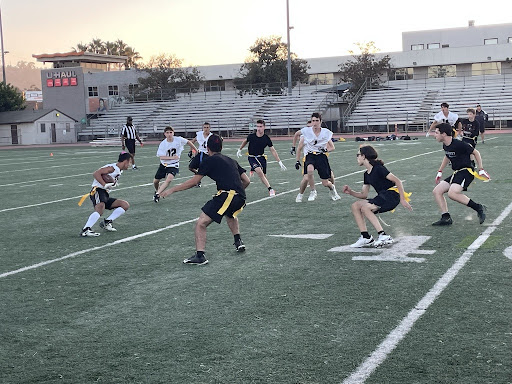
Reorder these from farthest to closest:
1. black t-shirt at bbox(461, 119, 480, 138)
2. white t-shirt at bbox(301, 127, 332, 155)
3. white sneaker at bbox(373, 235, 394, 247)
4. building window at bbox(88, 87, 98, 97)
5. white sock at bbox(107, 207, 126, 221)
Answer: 1. building window at bbox(88, 87, 98, 97)
2. black t-shirt at bbox(461, 119, 480, 138)
3. white t-shirt at bbox(301, 127, 332, 155)
4. white sock at bbox(107, 207, 126, 221)
5. white sneaker at bbox(373, 235, 394, 247)

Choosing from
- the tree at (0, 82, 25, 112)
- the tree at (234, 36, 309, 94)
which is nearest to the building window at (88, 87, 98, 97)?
the tree at (0, 82, 25, 112)

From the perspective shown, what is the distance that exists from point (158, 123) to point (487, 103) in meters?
27.1

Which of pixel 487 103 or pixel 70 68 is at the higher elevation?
pixel 70 68

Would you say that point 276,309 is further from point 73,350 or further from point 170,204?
point 170,204

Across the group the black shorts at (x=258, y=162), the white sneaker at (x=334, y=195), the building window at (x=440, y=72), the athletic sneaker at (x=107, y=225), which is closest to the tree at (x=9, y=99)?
the building window at (x=440, y=72)

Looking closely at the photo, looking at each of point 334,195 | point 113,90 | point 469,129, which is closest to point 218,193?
point 334,195

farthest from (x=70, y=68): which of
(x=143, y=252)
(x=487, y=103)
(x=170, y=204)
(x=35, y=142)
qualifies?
(x=143, y=252)

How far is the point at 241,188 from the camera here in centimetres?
823

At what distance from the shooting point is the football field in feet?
15.3

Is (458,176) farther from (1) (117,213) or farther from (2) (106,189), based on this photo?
(2) (106,189)

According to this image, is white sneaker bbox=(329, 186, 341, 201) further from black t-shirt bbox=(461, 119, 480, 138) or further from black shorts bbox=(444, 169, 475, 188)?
black t-shirt bbox=(461, 119, 480, 138)

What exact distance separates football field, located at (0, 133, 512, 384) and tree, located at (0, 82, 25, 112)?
60.6 m

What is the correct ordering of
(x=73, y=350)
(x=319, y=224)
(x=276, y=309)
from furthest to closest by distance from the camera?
(x=319, y=224) < (x=276, y=309) < (x=73, y=350)

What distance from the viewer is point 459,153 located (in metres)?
10.0
